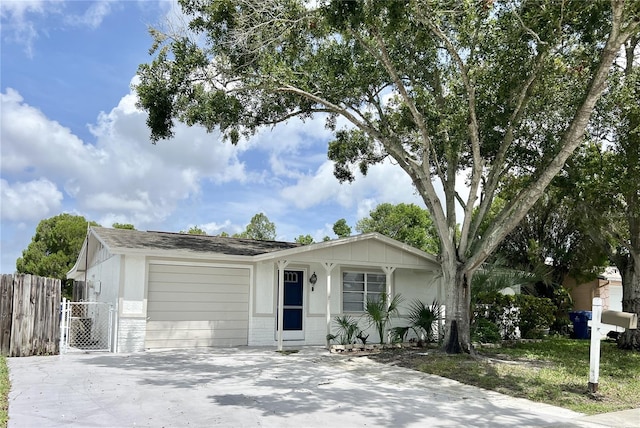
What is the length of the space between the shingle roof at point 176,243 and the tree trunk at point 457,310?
18.3 feet

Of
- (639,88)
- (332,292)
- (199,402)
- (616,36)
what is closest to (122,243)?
(332,292)

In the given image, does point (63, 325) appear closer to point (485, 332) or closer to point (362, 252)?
point (362, 252)

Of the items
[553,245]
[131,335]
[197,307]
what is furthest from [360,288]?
[553,245]

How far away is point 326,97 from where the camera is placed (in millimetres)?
14016

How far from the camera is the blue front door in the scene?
623 inches

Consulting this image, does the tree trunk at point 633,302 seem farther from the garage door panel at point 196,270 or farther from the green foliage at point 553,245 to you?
the garage door panel at point 196,270

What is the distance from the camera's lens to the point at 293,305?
1598 cm

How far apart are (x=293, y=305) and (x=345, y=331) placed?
5.59ft

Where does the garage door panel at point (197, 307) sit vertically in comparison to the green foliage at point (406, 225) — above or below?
below

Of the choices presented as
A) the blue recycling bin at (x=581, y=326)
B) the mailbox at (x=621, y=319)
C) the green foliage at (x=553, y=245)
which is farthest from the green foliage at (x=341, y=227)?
the mailbox at (x=621, y=319)

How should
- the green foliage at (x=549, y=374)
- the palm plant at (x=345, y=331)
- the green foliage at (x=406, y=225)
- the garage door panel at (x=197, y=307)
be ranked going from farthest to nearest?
the green foliage at (x=406, y=225) < the palm plant at (x=345, y=331) < the garage door panel at (x=197, y=307) < the green foliage at (x=549, y=374)

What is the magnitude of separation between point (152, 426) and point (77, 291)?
1499cm

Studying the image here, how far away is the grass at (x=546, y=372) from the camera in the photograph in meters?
8.41

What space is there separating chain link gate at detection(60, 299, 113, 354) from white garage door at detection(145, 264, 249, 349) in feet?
3.91
